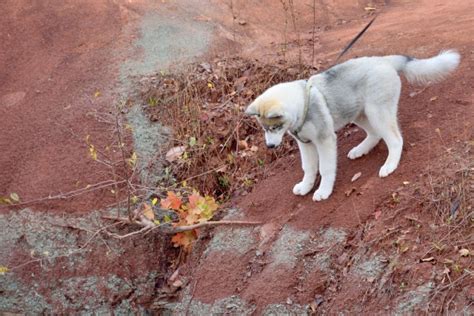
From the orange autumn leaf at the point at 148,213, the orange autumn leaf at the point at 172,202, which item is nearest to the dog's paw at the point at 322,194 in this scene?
the orange autumn leaf at the point at 172,202

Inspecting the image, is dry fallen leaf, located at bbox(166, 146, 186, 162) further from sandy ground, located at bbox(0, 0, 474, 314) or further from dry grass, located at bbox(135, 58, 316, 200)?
sandy ground, located at bbox(0, 0, 474, 314)

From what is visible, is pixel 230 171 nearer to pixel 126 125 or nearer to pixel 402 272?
pixel 126 125

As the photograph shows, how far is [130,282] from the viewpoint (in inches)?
289

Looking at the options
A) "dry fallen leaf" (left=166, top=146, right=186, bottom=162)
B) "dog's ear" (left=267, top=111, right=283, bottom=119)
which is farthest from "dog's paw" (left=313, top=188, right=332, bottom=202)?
"dry fallen leaf" (left=166, top=146, right=186, bottom=162)

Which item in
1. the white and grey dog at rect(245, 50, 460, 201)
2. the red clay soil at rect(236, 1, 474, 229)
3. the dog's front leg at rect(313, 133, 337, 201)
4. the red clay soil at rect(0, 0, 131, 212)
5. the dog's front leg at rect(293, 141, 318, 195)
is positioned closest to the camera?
the white and grey dog at rect(245, 50, 460, 201)

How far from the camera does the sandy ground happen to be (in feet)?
19.3

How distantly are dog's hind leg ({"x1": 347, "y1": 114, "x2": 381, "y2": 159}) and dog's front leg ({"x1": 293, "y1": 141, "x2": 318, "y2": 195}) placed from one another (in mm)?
474

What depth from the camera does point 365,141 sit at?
645 cm

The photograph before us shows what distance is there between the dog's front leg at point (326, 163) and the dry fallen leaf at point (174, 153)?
8.01 ft

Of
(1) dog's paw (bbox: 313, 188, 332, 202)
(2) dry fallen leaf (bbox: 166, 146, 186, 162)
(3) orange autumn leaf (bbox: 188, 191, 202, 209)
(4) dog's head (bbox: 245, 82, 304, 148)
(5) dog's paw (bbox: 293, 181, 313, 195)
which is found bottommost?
(2) dry fallen leaf (bbox: 166, 146, 186, 162)

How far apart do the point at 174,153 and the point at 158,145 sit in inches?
12.5

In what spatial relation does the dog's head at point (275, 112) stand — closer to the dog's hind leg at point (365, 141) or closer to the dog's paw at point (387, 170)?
the dog's hind leg at point (365, 141)

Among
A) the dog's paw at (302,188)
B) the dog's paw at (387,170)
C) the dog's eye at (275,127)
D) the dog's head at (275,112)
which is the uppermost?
the dog's head at (275,112)

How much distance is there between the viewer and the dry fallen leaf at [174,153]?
8.19 metres
